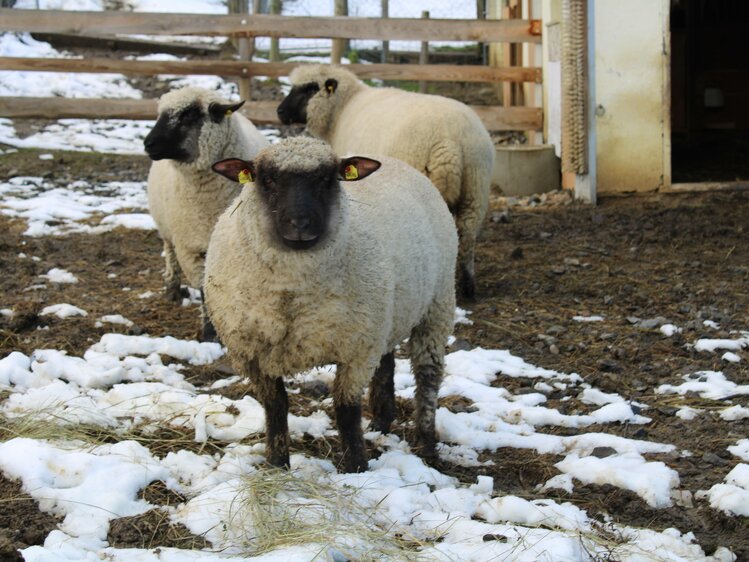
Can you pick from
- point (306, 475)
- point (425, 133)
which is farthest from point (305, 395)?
point (425, 133)

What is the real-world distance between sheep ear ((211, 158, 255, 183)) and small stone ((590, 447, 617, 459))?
192cm

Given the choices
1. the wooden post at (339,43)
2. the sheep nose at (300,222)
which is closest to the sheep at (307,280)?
the sheep nose at (300,222)

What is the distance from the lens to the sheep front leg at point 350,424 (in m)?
3.98

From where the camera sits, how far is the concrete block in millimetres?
10875

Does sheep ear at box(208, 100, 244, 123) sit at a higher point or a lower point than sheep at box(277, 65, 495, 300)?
higher

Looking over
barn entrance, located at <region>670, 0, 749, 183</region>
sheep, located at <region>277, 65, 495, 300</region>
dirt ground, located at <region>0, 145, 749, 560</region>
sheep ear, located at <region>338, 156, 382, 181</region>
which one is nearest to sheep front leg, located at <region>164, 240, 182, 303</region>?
dirt ground, located at <region>0, 145, 749, 560</region>

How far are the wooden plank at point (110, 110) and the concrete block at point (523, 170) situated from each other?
0.65 m

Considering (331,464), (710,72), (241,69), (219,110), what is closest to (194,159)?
(219,110)

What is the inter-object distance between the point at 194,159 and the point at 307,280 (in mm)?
2554

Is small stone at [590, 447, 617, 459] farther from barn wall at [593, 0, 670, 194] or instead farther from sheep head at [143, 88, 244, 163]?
barn wall at [593, 0, 670, 194]

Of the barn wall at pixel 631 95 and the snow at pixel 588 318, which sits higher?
the barn wall at pixel 631 95

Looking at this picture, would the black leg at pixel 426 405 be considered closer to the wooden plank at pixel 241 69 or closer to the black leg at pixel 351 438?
the black leg at pixel 351 438

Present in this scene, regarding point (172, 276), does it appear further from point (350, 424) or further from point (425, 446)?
point (350, 424)

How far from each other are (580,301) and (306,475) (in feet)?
11.5
